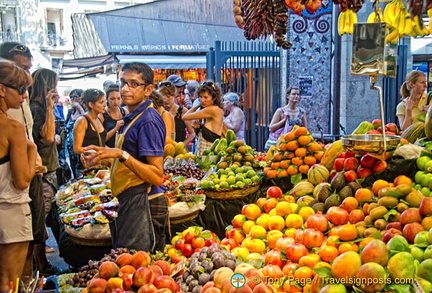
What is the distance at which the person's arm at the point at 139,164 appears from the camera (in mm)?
2549

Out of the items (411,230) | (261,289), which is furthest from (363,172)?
(261,289)

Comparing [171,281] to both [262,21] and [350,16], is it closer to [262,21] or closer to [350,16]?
[262,21]

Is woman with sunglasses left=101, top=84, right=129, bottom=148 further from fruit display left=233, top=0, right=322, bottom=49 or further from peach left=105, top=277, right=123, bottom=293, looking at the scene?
peach left=105, top=277, right=123, bottom=293

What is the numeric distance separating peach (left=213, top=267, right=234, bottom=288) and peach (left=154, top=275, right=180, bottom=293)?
18 centimetres

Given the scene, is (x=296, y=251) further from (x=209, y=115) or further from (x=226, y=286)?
(x=209, y=115)

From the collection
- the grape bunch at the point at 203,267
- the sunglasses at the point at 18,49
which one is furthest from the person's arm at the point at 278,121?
the grape bunch at the point at 203,267

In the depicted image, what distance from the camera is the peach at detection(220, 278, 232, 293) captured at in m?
1.80

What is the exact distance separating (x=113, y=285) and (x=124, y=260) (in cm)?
A: 18

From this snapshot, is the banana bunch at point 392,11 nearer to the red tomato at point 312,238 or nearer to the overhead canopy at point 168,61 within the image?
the red tomato at point 312,238

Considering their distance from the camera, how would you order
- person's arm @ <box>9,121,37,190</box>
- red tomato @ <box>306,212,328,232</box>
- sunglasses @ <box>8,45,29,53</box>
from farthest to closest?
sunglasses @ <box>8,45,29,53</box>, person's arm @ <box>9,121,37,190</box>, red tomato @ <box>306,212,328,232</box>

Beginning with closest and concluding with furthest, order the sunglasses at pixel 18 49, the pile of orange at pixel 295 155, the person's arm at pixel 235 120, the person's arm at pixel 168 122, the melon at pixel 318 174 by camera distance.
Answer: the melon at pixel 318 174 < the sunglasses at pixel 18 49 < the pile of orange at pixel 295 155 < the person's arm at pixel 168 122 < the person's arm at pixel 235 120

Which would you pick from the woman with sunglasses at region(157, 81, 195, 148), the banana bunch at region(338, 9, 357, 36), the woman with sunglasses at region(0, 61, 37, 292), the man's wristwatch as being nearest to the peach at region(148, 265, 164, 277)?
the man's wristwatch

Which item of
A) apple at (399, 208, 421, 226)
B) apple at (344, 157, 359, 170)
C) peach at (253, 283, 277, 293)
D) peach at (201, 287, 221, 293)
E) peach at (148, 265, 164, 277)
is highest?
apple at (344, 157, 359, 170)

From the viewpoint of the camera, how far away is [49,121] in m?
4.37
